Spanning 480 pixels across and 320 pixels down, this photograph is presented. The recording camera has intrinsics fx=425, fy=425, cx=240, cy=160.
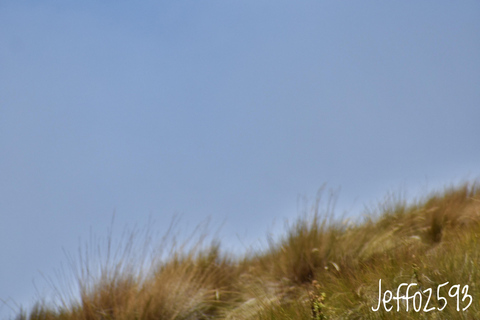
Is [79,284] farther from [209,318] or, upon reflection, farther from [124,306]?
[209,318]

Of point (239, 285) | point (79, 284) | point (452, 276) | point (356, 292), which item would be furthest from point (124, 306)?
point (452, 276)

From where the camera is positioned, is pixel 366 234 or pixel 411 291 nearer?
pixel 411 291

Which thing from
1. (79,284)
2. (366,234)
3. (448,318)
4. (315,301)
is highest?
(366,234)

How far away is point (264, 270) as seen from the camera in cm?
575

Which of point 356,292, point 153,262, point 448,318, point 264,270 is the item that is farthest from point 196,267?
point 448,318

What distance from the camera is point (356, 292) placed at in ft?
11.1

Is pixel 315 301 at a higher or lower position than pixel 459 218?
lower

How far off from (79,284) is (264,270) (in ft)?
7.74

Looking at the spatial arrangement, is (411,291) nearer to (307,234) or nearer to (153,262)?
(307,234)

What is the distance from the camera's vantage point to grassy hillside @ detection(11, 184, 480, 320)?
306 centimetres

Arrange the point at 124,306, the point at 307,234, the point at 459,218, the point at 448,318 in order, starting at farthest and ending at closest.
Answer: the point at 459,218 < the point at 307,234 < the point at 124,306 < the point at 448,318

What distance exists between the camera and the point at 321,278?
15.0ft

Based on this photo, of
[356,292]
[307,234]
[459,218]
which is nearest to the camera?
[356,292]

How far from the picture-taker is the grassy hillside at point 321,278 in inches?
120
